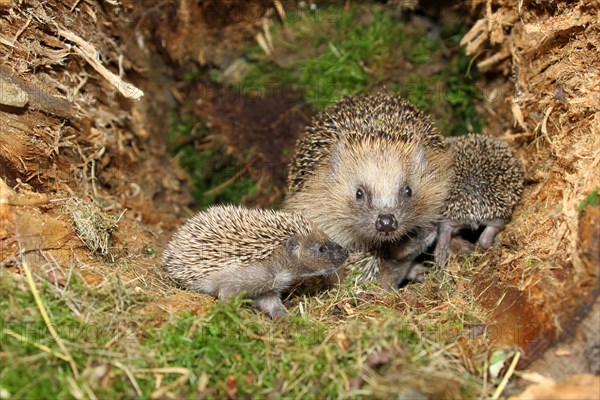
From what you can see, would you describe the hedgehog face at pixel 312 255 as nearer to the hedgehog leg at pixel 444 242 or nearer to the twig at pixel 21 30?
the hedgehog leg at pixel 444 242

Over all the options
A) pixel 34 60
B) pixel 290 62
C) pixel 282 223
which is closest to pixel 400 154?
pixel 282 223

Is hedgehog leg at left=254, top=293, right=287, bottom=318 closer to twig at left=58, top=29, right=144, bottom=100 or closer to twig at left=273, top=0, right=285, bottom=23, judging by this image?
twig at left=58, top=29, right=144, bottom=100

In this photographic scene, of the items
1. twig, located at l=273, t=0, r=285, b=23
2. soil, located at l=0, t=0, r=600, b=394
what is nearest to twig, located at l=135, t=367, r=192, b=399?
soil, located at l=0, t=0, r=600, b=394

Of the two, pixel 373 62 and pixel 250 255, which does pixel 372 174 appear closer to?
pixel 250 255

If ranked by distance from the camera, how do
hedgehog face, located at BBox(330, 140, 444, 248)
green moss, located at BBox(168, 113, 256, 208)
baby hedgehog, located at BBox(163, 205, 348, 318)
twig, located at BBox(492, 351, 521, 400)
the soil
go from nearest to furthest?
1. twig, located at BBox(492, 351, 521, 400)
2. the soil
3. baby hedgehog, located at BBox(163, 205, 348, 318)
4. hedgehog face, located at BBox(330, 140, 444, 248)
5. green moss, located at BBox(168, 113, 256, 208)

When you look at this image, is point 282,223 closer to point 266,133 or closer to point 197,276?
point 197,276

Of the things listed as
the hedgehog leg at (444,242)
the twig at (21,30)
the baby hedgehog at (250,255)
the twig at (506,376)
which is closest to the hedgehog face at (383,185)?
the hedgehog leg at (444,242)
